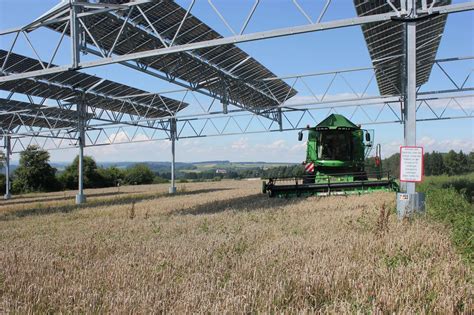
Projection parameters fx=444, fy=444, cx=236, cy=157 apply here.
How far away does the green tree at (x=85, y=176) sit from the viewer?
2151 inches

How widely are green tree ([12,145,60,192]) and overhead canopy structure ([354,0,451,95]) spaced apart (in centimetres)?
4119

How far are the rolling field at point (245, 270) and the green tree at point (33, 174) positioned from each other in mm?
44580

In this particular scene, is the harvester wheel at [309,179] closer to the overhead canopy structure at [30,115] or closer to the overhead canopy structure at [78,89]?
the overhead canopy structure at [78,89]

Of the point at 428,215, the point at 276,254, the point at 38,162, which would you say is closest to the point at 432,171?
the point at 38,162

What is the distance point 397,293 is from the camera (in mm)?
3832

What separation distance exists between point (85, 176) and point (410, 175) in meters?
50.8

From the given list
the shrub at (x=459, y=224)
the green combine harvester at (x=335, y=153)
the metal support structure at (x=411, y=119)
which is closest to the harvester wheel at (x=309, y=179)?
the green combine harvester at (x=335, y=153)

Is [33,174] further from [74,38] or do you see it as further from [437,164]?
[437,164]

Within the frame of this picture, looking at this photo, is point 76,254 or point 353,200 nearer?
point 76,254

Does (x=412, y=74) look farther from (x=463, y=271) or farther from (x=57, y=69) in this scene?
(x=57, y=69)

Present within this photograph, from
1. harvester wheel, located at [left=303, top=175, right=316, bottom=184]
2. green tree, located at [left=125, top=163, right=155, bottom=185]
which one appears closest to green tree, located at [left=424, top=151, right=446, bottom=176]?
green tree, located at [left=125, top=163, right=155, bottom=185]

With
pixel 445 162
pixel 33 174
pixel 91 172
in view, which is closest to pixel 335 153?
pixel 33 174

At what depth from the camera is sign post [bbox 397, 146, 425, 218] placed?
29.5 feet

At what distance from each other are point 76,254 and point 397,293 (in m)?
4.56
